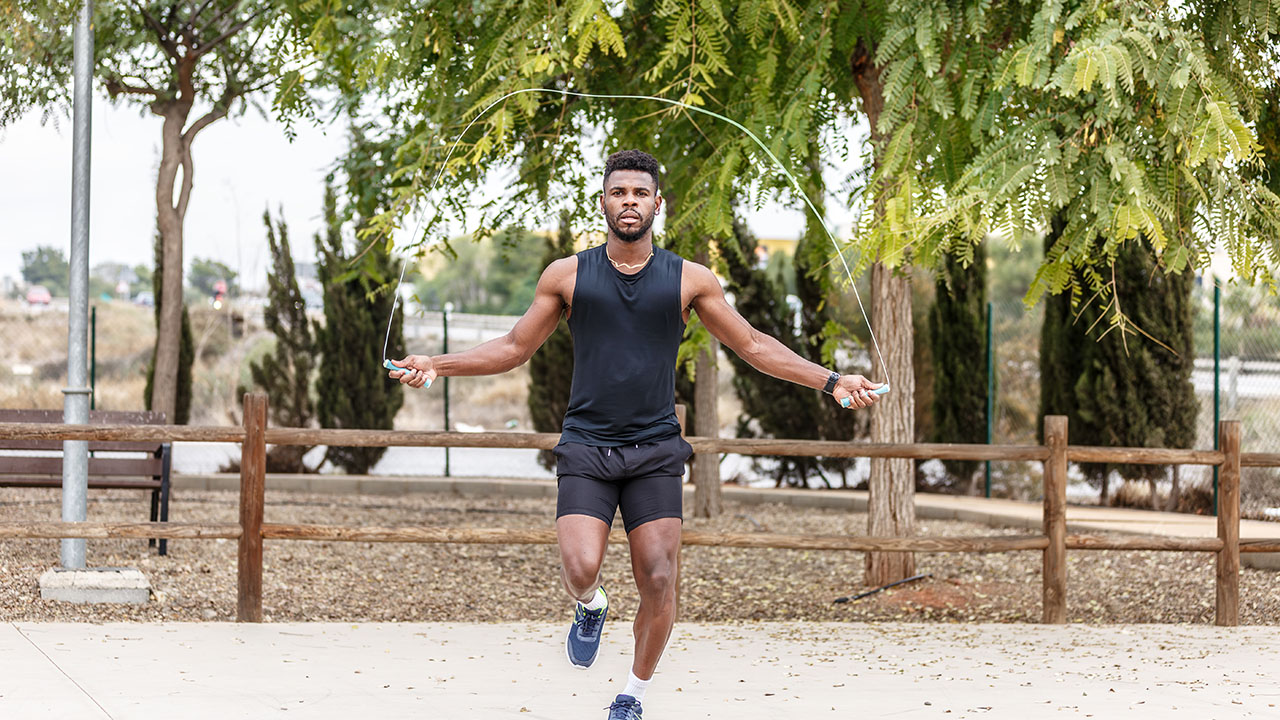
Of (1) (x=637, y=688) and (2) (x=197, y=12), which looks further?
(2) (x=197, y=12)

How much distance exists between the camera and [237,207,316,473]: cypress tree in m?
15.3

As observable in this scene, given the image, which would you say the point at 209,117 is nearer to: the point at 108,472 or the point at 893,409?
the point at 108,472

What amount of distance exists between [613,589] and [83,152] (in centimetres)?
422

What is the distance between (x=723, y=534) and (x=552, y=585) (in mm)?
2155

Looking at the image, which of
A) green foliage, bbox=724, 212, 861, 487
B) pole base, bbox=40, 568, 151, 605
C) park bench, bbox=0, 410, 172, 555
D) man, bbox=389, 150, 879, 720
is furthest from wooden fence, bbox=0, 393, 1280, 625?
green foliage, bbox=724, 212, 861, 487

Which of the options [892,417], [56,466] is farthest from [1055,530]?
[56,466]

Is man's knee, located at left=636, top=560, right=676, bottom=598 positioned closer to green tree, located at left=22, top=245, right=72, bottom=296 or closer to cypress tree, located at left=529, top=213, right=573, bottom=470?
cypress tree, located at left=529, top=213, right=573, bottom=470

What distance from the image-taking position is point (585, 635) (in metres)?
4.61

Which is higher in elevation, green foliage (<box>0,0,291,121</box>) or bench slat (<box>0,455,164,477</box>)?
green foliage (<box>0,0,291,121</box>)

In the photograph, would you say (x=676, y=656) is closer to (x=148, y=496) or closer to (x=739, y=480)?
(x=148, y=496)

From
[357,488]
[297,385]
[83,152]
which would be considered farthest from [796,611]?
[297,385]

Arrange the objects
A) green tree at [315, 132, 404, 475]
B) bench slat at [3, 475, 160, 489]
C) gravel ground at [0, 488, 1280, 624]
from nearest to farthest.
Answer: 1. gravel ground at [0, 488, 1280, 624]
2. bench slat at [3, 475, 160, 489]
3. green tree at [315, 132, 404, 475]

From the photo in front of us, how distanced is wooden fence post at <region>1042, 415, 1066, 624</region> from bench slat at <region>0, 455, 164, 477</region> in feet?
18.4

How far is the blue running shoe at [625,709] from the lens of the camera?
4.21 metres
